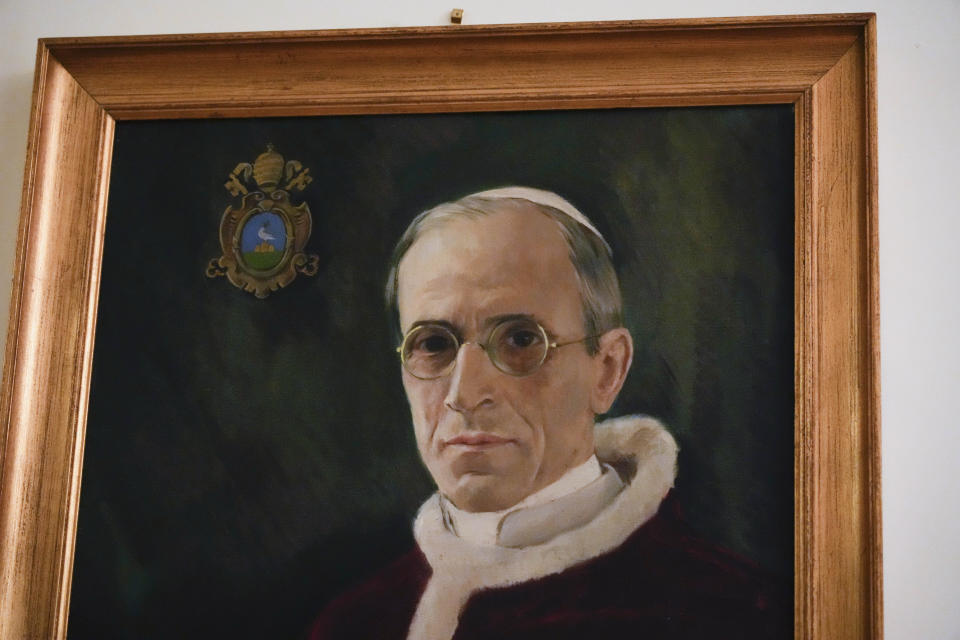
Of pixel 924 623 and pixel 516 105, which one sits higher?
pixel 516 105

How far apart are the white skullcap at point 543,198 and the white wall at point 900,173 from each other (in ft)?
1.51

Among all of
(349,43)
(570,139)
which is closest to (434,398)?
(570,139)

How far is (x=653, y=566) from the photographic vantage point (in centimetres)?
229

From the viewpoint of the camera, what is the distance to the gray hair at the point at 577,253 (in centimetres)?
241

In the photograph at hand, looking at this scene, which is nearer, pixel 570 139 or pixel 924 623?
pixel 924 623

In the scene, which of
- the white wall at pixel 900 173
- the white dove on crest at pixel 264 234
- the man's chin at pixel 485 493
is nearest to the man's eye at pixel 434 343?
the man's chin at pixel 485 493

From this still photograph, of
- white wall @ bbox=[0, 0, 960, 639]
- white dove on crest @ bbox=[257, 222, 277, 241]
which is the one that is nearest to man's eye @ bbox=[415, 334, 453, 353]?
white dove on crest @ bbox=[257, 222, 277, 241]

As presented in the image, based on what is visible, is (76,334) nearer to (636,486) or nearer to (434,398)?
(434,398)

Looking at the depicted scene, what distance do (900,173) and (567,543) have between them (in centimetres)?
114

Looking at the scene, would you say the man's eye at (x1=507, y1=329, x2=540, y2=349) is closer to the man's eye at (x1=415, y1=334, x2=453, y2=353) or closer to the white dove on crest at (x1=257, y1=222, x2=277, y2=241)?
the man's eye at (x1=415, y1=334, x2=453, y2=353)

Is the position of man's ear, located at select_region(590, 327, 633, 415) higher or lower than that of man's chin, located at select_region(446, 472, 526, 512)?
higher

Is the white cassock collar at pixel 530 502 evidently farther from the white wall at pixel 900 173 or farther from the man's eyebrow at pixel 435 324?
the white wall at pixel 900 173

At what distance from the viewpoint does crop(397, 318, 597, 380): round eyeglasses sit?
7.83 ft

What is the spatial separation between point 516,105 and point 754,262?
673 mm
